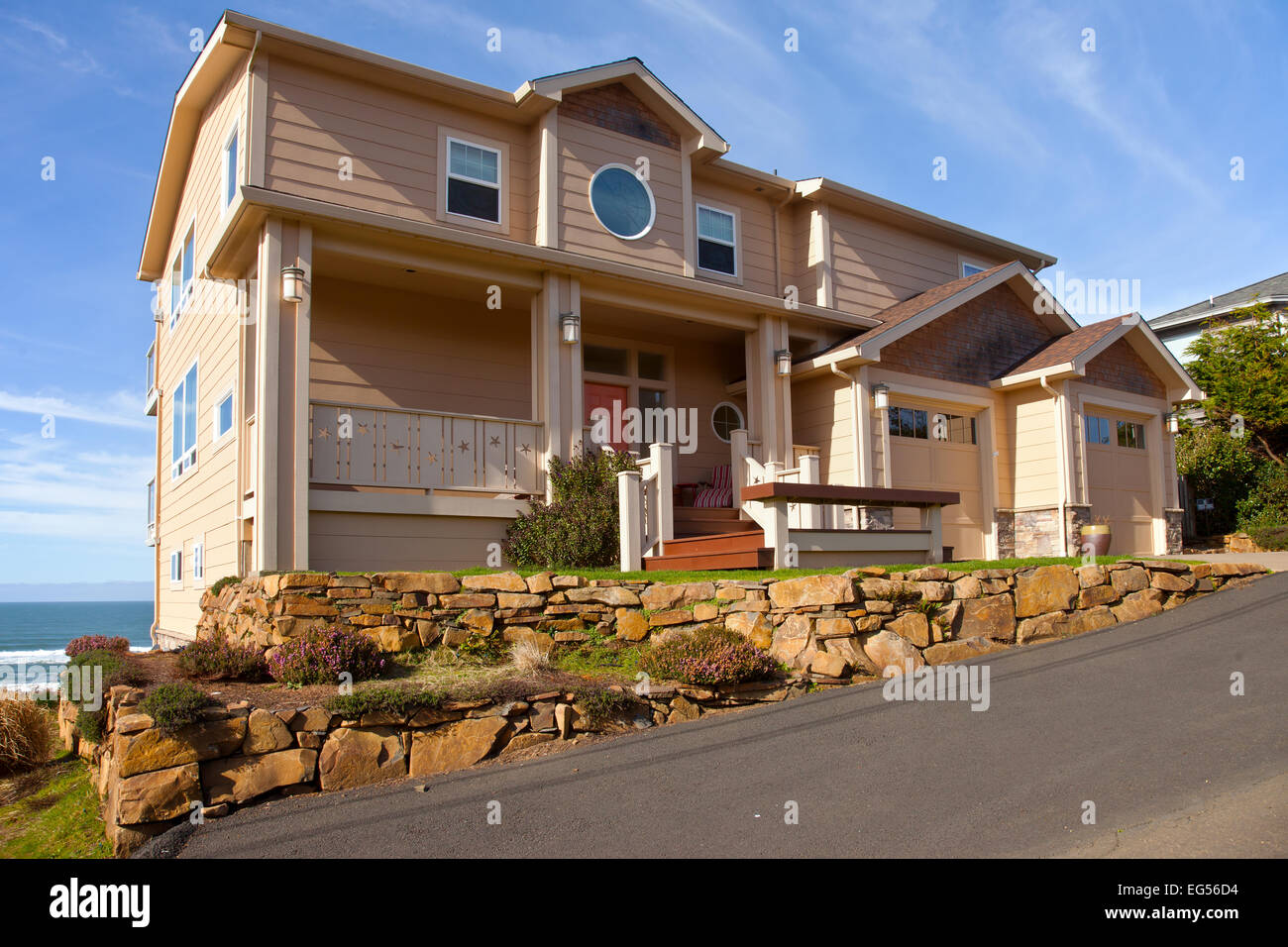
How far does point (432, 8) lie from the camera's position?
36.6ft

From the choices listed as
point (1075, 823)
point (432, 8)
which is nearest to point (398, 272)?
point (432, 8)

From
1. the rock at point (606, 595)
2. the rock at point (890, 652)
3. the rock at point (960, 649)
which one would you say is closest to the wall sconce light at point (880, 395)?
the rock at point (960, 649)

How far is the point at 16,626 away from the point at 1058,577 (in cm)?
9317

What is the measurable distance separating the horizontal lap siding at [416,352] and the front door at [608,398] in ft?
3.57

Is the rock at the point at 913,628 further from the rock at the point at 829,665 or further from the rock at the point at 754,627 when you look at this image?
the rock at the point at 754,627

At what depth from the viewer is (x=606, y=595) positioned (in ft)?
26.1

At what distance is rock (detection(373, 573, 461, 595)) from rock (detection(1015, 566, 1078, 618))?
539 cm

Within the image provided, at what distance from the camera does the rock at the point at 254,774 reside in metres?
5.36

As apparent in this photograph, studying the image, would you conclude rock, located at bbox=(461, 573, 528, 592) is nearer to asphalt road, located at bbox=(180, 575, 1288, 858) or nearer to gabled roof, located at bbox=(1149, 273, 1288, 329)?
asphalt road, located at bbox=(180, 575, 1288, 858)

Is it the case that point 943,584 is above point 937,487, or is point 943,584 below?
below

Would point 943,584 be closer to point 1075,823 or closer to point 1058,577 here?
point 1058,577

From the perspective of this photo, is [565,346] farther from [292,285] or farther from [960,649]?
[960,649]
